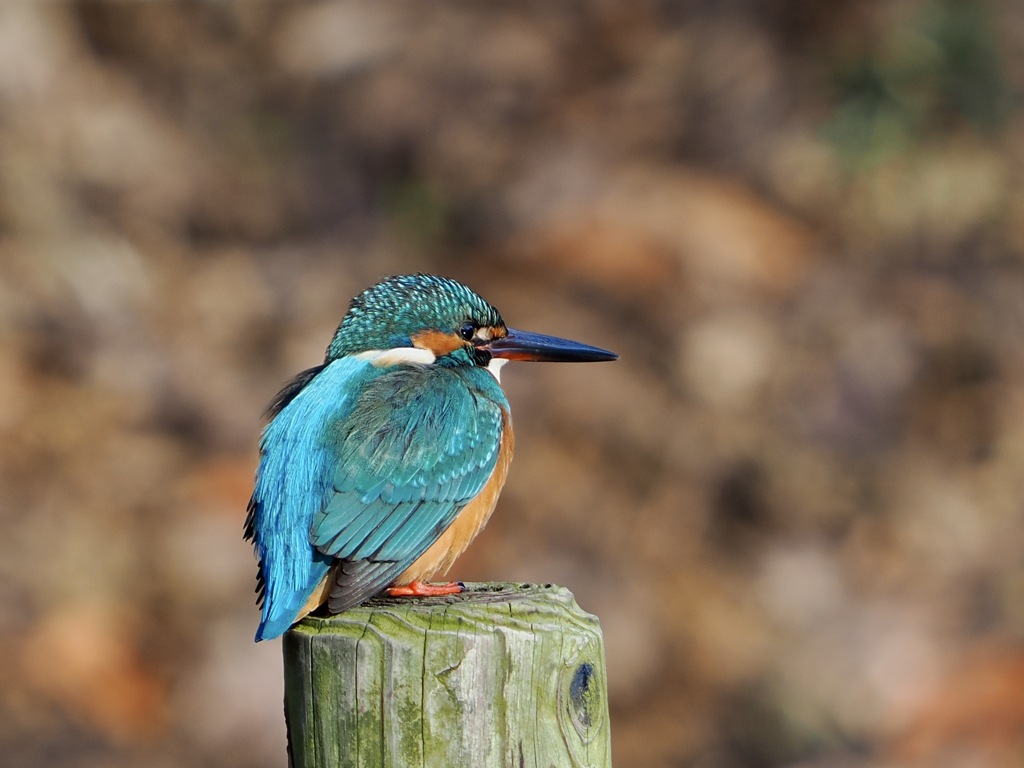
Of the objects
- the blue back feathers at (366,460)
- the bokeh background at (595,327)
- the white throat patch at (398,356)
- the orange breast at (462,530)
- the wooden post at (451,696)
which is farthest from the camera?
the bokeh background at (595,327)

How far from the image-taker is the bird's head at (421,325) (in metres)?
3.42

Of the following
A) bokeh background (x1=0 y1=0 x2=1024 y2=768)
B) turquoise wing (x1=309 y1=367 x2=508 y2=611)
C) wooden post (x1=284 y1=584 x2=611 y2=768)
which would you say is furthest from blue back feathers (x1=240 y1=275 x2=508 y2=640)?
bokeh background (x1=0 y1=0 x2=1024 y2=768)

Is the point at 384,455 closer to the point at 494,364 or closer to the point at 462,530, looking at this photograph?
the point at 462,530

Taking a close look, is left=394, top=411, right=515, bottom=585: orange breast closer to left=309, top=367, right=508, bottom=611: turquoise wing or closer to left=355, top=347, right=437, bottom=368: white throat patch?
left=309, top=367, right=508, bottom=611: turquoise wing

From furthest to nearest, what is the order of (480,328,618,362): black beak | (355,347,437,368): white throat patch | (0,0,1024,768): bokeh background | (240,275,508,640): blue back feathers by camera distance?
1. (0,0,1024,768): bokeh background
2. (480,328,618,362): black beak
3. (355,347,437,368): white throat patch
4. (240,275,508,640): blue back feathers

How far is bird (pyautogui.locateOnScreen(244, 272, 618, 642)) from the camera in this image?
284 centimetres

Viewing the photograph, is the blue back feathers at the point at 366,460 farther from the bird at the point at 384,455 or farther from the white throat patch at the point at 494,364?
the white throat patch at the point at 494,364

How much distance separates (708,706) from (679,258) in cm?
278

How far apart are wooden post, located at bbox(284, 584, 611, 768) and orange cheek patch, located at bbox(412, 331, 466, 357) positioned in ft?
3.81

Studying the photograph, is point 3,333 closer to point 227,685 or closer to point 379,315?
point 227,685

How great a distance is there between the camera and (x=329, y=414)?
3033 millimetres

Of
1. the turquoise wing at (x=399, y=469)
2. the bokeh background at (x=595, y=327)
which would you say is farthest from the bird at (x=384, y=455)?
the bokeh background at (x=595, y=327)

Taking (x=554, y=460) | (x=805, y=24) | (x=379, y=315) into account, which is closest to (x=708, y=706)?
(x=554, y=460)

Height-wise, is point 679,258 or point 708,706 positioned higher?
point 679,258
